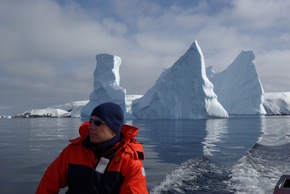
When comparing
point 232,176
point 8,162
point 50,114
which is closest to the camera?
point 232,176

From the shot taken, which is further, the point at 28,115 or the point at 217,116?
the point at 28,115

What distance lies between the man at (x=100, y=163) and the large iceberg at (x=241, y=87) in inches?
1829

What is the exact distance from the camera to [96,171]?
1927 mm

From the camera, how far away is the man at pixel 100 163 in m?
1.92

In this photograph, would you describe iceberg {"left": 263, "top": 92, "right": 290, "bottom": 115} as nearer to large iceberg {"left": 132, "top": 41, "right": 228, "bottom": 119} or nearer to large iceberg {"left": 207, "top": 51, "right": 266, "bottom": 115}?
large iceberg {"left": 207, "top": 51, "right": 266, "bottom": 115}

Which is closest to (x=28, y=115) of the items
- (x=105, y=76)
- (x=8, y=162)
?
(x=105, y=76)

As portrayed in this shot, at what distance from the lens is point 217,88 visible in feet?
178

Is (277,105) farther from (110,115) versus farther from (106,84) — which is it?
(110,115)

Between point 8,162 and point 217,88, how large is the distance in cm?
4974

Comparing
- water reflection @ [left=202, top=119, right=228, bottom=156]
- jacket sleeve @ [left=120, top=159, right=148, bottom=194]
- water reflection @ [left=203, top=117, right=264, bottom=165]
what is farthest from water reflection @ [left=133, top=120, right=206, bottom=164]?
jacket sleeve @ [left=120, top=159, right=148, bottom=194]

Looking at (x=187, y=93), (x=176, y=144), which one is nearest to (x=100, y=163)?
(x=176, y=144)

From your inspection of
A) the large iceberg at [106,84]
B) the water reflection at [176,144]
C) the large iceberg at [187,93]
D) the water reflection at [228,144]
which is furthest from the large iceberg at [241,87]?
the water reflection at [176,144]

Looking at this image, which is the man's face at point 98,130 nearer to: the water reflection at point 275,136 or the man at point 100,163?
the man at point 100,163

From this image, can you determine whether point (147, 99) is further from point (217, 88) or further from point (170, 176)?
point (170, 176)
